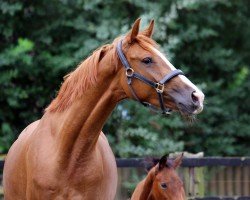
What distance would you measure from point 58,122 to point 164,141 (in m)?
5.85

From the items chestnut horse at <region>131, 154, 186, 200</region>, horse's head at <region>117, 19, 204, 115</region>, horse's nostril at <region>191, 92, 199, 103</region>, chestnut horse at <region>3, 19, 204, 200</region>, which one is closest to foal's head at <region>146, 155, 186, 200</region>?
chestnut horse at <region>131, 154, 186, 200</region>

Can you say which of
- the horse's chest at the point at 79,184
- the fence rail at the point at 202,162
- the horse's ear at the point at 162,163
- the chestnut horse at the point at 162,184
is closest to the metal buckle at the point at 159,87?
the horse's chest at the point at 79,184

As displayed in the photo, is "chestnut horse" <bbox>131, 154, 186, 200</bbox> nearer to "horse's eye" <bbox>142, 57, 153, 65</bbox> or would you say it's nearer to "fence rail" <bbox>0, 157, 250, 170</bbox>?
"fence rail" <bbox>0, 157, 250, 170</bbox>

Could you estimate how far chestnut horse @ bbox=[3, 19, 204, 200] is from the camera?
→ 446cm

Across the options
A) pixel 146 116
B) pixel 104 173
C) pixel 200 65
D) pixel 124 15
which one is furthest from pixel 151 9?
pixel 104 173

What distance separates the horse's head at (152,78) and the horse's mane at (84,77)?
38 mm

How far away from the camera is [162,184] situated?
7230 mm

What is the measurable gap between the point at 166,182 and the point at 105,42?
11.5ft

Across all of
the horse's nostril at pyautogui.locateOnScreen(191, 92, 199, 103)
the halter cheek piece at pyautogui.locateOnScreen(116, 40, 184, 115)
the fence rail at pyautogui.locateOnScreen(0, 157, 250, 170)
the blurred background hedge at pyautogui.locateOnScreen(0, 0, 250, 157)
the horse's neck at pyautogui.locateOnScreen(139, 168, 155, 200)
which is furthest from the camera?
the blurred background hedge at pyautogui.locateOnScreen(0, 0, 250, 157)

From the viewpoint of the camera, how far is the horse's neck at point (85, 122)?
4.67 metres

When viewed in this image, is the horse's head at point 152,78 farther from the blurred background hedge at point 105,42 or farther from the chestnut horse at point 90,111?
the blurred background hedge at point 105,42

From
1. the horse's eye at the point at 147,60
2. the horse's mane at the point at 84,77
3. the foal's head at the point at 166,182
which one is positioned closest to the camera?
the horse's eye at the point at 147,60

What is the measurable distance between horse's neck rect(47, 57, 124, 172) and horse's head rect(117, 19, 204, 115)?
0.16 metres

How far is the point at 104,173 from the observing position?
16.3 ft
